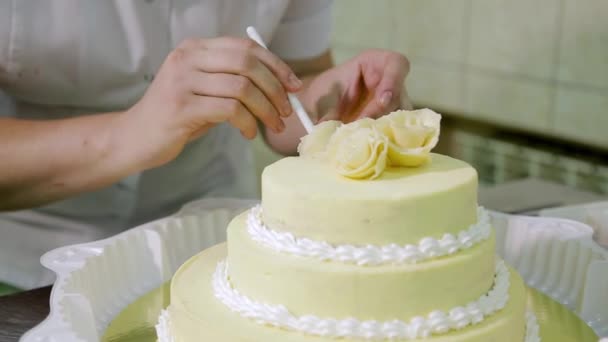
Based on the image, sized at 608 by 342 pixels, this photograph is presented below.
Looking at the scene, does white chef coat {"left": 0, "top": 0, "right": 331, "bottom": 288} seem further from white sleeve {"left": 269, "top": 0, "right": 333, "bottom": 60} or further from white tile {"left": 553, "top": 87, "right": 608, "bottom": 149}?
white tile {"left": 553, "top": 87, "right": 608, "bottom": 149}

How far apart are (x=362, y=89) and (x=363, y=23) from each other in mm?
1931

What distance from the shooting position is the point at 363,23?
3426mm

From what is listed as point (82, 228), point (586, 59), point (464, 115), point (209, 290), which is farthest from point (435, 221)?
point (464, 115)

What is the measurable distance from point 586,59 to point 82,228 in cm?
166

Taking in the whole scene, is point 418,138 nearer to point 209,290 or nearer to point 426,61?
point 209,290

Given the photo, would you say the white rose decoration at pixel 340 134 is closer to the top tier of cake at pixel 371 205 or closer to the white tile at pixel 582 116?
the top tier of cake at pixel 371 205

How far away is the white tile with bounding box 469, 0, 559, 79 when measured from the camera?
8.74 ft

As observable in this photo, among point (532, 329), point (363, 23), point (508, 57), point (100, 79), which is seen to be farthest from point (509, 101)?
point (532, 329)

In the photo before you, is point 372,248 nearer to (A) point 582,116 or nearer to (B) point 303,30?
(B) point 303,30

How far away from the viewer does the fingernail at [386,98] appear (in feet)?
4.68

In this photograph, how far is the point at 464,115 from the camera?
308cm

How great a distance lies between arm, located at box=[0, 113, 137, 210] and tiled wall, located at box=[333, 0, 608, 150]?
167cm

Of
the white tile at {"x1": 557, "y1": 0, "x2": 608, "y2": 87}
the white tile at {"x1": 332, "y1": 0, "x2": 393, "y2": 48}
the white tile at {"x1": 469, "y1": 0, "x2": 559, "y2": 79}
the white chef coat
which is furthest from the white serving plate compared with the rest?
the white tile at {"x1": 332, "y1": 0, "x2": 393, "y2": 48}

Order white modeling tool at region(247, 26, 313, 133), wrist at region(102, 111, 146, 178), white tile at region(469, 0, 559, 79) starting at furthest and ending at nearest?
white tile at region(469, 0, 559, 79) → wrist at region(102, 111, 146, 178) → white modeling tool at region(247, 26, 313, 133)
